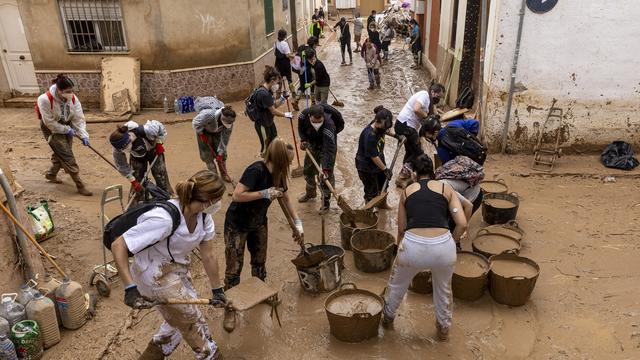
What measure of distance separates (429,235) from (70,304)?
136 inches

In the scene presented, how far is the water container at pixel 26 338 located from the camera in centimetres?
403

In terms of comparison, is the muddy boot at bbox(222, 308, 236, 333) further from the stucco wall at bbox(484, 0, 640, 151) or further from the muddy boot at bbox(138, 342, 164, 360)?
the stucco wall at bbox(484, 0, 640, 151)

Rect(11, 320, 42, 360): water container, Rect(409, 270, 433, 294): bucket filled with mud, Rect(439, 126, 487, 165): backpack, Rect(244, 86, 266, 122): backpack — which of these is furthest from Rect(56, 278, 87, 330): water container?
Rect(439, 126, 487, 165): backpack

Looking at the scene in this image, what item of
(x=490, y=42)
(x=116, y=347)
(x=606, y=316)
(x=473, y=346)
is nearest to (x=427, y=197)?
(x=473, y=346)

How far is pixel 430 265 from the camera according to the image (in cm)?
380

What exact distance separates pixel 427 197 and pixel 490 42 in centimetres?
536

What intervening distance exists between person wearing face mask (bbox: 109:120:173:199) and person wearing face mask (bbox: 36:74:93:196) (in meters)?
1.51

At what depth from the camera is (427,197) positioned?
12.6 ft

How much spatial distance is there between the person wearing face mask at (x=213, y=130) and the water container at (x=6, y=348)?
3599mm

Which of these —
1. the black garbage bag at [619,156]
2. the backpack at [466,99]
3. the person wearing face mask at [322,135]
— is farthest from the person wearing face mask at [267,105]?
the black garbage bag at [619,156]

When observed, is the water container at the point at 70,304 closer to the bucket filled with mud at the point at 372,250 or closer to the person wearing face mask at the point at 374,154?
the bucket filled with mud at the point at 372,250

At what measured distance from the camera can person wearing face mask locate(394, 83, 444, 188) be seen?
640 cm

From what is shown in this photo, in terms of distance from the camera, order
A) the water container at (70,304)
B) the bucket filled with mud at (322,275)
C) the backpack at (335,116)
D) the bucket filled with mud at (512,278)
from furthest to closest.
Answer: the backpack at (335,116) < the bucket filled with mud at (322,275) < the bucket filled with mud at (512,278) < the water container at (70,304)

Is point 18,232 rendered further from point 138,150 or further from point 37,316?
point 138,150
